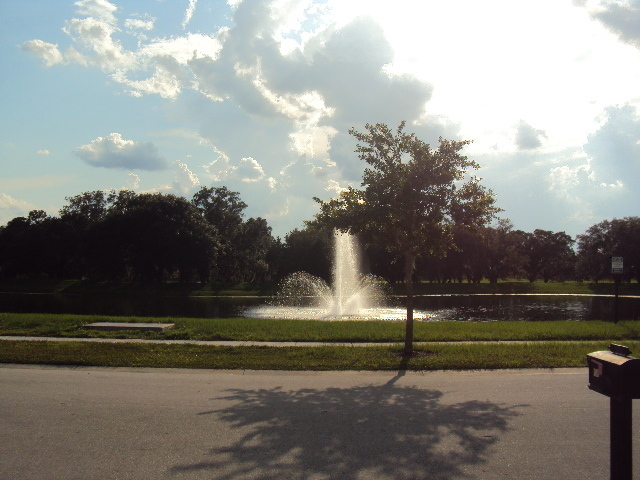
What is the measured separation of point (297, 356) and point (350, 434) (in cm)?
573

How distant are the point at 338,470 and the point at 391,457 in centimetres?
63

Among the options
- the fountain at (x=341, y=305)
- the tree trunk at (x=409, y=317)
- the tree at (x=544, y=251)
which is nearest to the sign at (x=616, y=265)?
the fountain at (x=341, y=305)

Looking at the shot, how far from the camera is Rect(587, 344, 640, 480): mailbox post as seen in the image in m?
3.59

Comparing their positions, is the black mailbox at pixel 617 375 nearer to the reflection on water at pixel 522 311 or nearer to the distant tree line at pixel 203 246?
the reflection on water at pixel 522 311

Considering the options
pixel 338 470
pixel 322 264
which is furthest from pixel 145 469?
pixel 322 264

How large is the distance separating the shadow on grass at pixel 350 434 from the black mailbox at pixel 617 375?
1.82 meters

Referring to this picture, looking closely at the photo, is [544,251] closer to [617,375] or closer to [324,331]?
[324,331]

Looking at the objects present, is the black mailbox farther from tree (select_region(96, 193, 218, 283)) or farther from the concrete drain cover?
tree (select_region(96, 193, 218, 283))

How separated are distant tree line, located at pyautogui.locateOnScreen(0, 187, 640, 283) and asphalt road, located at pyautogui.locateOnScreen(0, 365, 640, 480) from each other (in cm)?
5187

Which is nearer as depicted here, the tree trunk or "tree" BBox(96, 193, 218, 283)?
the tree trunk

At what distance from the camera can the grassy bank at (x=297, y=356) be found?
1078 centimetres

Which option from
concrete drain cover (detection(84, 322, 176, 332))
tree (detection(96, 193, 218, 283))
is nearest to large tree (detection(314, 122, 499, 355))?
concrete drain cover (detection(84, 322, 176, 332))

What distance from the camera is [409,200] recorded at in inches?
475

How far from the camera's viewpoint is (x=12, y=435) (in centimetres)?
601
